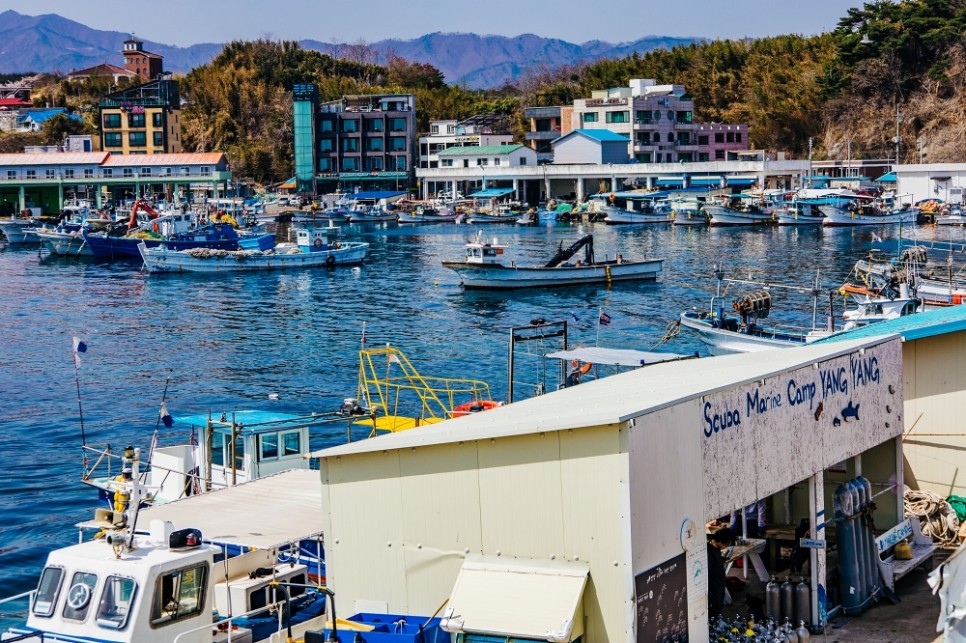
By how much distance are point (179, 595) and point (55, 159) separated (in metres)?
113

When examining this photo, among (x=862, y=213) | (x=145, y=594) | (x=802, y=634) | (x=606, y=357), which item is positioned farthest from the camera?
(x=862, y=213)

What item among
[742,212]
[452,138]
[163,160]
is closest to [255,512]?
[742,212]

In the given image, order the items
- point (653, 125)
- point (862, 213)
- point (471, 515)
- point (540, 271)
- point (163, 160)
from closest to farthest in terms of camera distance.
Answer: point (471, 515)
point (540, 271)
point (862, 213)
point (163, 160)
point (653, 125)

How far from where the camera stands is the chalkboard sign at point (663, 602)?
1269 centimetres

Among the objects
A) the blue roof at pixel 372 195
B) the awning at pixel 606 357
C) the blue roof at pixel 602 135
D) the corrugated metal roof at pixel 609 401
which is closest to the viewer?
the corrugated metal roof at pixel 609 401

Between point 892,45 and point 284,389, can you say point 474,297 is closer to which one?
point 284,389

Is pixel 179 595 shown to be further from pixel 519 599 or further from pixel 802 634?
pixel 802 634

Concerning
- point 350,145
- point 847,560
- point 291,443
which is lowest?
point 847,560

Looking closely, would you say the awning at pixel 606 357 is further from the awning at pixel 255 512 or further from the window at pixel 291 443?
the awning at pixel 255 512

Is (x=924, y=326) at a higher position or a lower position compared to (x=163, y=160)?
lower

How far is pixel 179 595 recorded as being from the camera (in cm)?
1263

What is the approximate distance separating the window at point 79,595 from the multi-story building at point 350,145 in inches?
5053

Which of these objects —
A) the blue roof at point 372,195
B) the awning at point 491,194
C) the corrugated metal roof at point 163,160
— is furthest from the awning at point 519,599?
the blue roof at point 372,195

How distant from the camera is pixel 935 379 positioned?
19406 mm
